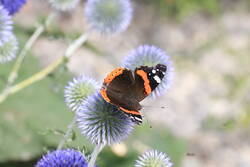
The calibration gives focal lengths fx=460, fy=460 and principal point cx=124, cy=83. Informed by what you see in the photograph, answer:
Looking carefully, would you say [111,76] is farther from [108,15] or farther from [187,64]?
[187,64]

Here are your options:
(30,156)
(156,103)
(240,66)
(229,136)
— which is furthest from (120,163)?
(240,66)

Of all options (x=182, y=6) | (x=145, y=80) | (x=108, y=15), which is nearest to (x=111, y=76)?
(x=145, y=80)

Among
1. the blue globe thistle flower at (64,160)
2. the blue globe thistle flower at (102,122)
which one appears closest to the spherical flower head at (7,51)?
the blue globe thistle flower at (102,122)

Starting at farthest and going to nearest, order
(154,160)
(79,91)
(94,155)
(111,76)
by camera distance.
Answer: (79,91) < (111,76) < (154,160) < (94,155)

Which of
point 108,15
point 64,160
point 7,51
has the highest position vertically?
point 108,15

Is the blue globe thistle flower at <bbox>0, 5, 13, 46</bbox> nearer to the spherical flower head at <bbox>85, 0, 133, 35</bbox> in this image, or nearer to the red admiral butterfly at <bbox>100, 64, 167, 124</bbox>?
the red admiral butterfly at <bbox>100, 64, 167, 124</bbox>

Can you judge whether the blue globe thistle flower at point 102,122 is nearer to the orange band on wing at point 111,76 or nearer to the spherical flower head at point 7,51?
the orange band on wing at point 111,76
